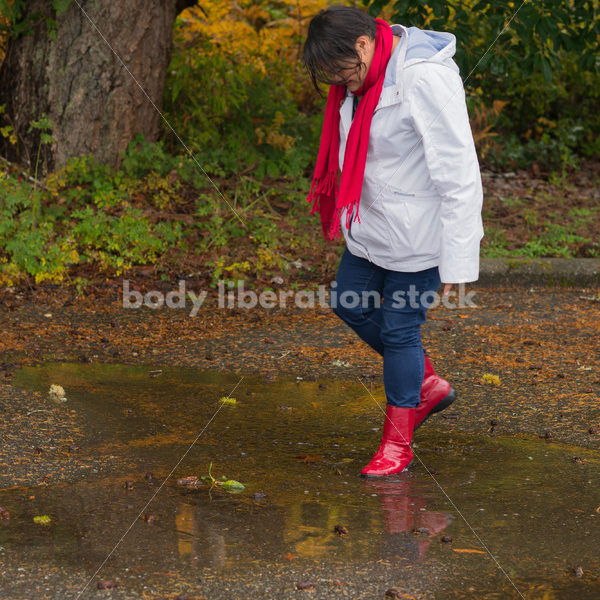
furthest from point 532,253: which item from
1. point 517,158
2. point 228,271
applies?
point 517,158

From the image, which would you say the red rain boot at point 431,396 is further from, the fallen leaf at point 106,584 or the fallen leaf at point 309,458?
the fallen leaf at point 106,584

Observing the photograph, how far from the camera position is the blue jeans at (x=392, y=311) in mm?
3621

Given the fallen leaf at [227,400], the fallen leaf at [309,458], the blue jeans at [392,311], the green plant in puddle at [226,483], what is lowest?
the fallen leaf at [227,400]

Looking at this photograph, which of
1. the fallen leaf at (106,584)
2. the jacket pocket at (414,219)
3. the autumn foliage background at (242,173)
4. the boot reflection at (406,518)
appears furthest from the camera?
the autumn foliage background at (242,173)

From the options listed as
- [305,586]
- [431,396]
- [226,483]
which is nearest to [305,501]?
[226,483]

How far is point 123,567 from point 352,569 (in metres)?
0.71

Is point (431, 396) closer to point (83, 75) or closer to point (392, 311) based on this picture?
point (392, 311)

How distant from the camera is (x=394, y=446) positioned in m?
3.69

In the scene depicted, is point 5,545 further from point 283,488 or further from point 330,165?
point 330,165

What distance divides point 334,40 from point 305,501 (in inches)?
66.6

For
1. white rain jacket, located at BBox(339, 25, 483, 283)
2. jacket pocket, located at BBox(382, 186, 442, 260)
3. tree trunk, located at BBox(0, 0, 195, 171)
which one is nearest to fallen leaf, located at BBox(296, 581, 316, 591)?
white rain jacket, located at BBox(339, 25, 483, 283)

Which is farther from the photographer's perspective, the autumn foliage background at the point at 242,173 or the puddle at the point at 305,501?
the autumn foliage background at the point at 242,173

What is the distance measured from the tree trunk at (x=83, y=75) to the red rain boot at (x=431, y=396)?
4.83 metres

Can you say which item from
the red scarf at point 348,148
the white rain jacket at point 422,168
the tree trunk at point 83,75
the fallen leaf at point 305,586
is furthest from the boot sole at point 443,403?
the tree trunk at point 83,75
